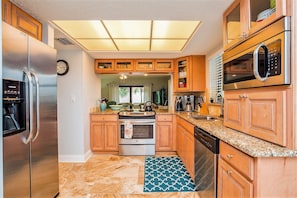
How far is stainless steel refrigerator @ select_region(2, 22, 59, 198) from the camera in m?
1.62

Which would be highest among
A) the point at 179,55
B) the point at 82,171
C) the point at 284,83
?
the point at 179,55

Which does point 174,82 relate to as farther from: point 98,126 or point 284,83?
point 284,83

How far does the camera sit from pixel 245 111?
1732mm

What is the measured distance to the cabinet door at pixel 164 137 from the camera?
4.35 m

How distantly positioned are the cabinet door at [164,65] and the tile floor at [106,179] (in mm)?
2004

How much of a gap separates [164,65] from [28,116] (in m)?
3.34

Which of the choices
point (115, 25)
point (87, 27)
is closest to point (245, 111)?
point (115, 25)

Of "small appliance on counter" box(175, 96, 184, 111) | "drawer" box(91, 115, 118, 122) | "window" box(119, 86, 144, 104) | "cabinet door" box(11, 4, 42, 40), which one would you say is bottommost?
"drawer" box(91, 115, 118, 122)

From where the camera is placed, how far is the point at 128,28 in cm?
277

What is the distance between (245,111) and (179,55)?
9.20ft

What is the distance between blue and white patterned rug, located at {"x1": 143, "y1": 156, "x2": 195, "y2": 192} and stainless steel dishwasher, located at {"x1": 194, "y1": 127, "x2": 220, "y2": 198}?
1.07 feet

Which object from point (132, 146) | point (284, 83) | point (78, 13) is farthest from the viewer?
point (132, 146)

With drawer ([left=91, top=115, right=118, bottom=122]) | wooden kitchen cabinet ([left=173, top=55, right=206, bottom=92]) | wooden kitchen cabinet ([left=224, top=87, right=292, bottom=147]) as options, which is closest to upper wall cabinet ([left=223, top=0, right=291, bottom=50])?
wooden kitchen cabinet ([left=224, top=87, right=292, bottom=147])

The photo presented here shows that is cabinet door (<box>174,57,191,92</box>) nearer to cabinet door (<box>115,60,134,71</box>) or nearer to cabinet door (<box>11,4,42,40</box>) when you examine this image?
cabinet door (<box>115,60,134,71</box>)
